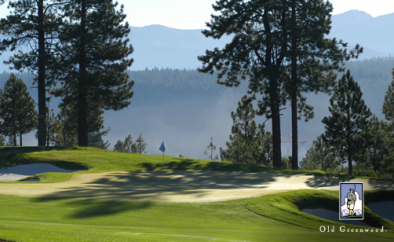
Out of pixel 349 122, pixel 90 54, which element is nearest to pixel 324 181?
pixel 349 122

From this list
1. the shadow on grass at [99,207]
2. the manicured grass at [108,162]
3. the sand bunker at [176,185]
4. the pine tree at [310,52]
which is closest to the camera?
the shadow on grass at [99,207]

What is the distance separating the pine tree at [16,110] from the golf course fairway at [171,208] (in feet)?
106

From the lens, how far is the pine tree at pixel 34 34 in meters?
36.2

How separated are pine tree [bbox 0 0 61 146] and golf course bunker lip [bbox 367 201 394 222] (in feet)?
91.1

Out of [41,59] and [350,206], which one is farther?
[41,59]

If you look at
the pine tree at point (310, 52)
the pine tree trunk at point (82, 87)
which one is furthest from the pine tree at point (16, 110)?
the pine tree at point (310, 52)

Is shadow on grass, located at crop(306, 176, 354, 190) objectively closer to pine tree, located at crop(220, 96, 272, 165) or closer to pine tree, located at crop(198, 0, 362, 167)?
pine tree, located at crop(198, 0, 362, 167)

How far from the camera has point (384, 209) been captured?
17.0 m

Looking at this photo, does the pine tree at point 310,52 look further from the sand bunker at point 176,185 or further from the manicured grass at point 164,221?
the manicured grass at point 164,221

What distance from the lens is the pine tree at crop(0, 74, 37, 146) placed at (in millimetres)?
51625

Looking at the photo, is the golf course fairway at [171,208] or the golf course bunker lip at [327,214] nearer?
the golf course fairway at [171,208]

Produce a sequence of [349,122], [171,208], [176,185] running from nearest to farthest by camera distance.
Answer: [171,208] < [176,185] < [349,122]

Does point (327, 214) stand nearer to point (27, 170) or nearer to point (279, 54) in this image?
point (27, 170)

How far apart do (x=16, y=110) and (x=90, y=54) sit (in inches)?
770
